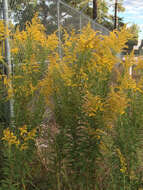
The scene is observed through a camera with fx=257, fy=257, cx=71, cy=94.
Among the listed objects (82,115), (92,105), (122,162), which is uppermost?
(92,105)

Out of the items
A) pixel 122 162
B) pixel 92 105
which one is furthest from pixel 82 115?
pixel 122 162

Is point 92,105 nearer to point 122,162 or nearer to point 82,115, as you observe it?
point 82,115

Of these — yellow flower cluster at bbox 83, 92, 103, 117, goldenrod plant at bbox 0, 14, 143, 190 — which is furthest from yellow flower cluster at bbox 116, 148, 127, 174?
yellow flower cluster at bbox 83, 92, 103, 117

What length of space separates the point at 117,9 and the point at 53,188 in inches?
1213

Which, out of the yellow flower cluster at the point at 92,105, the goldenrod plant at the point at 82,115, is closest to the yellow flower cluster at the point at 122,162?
the goldenrod plant at the point at 82,115

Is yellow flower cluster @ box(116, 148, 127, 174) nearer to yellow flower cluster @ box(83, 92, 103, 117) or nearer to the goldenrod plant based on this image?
the goldenrod plant

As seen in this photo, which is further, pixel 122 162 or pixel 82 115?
pixel 82 115

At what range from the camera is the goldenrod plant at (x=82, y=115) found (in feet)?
6.56

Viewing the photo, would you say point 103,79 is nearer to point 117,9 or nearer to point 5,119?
point 5,119

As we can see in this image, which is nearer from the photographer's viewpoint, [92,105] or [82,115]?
[92,105]

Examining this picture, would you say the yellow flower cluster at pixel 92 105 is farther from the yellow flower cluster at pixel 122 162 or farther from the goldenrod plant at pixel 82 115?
the yellow flower cluster at pixel 122 162

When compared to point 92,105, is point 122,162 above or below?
below

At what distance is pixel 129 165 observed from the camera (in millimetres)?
2090

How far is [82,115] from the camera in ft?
6.98
